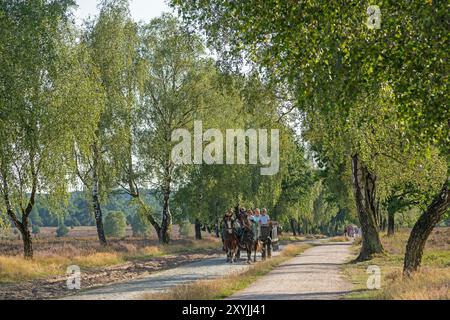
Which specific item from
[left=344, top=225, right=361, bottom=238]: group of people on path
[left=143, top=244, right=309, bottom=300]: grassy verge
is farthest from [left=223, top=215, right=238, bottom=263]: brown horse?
[left=344, top=225, right=361, bottom=238]: group of people on path

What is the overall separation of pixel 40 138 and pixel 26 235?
179 inches

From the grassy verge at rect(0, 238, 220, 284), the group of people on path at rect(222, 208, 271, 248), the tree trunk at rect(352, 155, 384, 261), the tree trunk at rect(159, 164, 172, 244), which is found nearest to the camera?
the grassy verge at rect(0, 238, 220, 284)

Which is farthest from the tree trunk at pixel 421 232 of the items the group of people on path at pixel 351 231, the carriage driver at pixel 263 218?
the group of people on path at pixel 351 231

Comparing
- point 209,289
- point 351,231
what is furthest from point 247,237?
point 351,231

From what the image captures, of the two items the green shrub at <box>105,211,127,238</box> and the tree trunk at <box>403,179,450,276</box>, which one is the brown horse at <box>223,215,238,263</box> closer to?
the tree trunk at <box>403,179,450,276</box>

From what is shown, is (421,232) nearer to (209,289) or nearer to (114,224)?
(209,289)

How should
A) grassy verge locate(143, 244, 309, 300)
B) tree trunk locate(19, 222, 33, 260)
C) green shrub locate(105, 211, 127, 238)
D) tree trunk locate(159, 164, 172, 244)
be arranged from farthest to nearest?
1. green shrub locate(105, 211, 127, 238)
2. tree trunk locate(159, 164, 172, 244)
3. tree trunk locate(19, 222, 33, 260)
4. grassy verge locate(143, 244, 309, 300)

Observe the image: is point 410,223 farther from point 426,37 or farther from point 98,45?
point 426,37

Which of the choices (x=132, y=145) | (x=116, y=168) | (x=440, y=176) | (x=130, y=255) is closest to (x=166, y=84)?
(x=132, y=145)

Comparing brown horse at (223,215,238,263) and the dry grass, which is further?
brown horse at (223,215,238,263)

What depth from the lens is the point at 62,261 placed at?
2748 centimetres

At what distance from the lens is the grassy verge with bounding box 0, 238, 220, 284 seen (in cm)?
2330

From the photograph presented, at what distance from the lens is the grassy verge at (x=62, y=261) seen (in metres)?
23.3

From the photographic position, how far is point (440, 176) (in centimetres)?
3078
